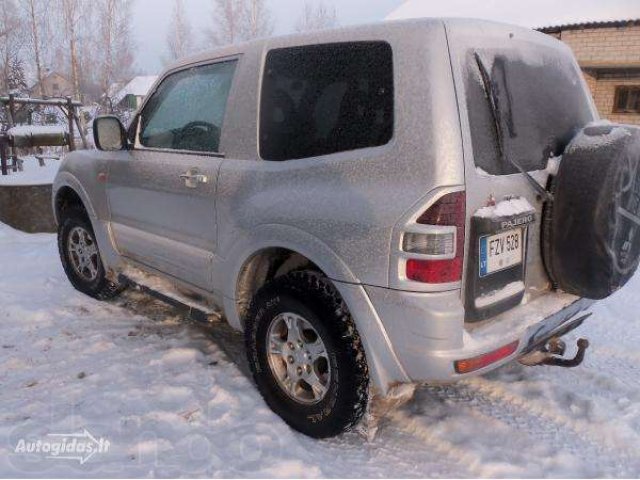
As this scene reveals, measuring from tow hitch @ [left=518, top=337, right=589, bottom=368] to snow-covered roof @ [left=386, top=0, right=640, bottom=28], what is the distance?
9819 mm

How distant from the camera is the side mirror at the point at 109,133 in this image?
350 cm

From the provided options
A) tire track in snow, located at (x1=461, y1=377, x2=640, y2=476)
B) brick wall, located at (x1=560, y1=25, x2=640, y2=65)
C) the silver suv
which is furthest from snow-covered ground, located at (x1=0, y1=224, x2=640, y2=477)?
brick wall, located at (x1=560, y1=25, x2=640, y2=65)

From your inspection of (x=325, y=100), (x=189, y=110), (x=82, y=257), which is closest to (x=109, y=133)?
(x=189, y=110)

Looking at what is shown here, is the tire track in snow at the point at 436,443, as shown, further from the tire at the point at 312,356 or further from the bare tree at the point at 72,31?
the bare tree at the point at 72,31

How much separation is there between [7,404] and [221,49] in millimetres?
2268

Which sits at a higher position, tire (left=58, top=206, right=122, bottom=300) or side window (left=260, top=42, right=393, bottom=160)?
side window (left=260, top=42, right=393, bottom=160)

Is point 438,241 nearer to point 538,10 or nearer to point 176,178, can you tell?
point 176,178

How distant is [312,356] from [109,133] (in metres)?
2.13

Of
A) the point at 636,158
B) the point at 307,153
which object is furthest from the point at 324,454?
the point at 636,158

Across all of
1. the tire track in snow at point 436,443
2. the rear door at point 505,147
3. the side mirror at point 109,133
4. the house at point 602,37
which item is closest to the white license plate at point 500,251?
the rear door at point 505,147

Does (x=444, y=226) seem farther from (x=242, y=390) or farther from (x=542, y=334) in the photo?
(x=242, y=390)

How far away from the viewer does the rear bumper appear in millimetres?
2039

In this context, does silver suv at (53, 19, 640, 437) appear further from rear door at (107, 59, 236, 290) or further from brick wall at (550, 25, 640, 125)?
brick wall at (550, 25, 640, 125)

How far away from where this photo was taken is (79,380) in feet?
9.91
